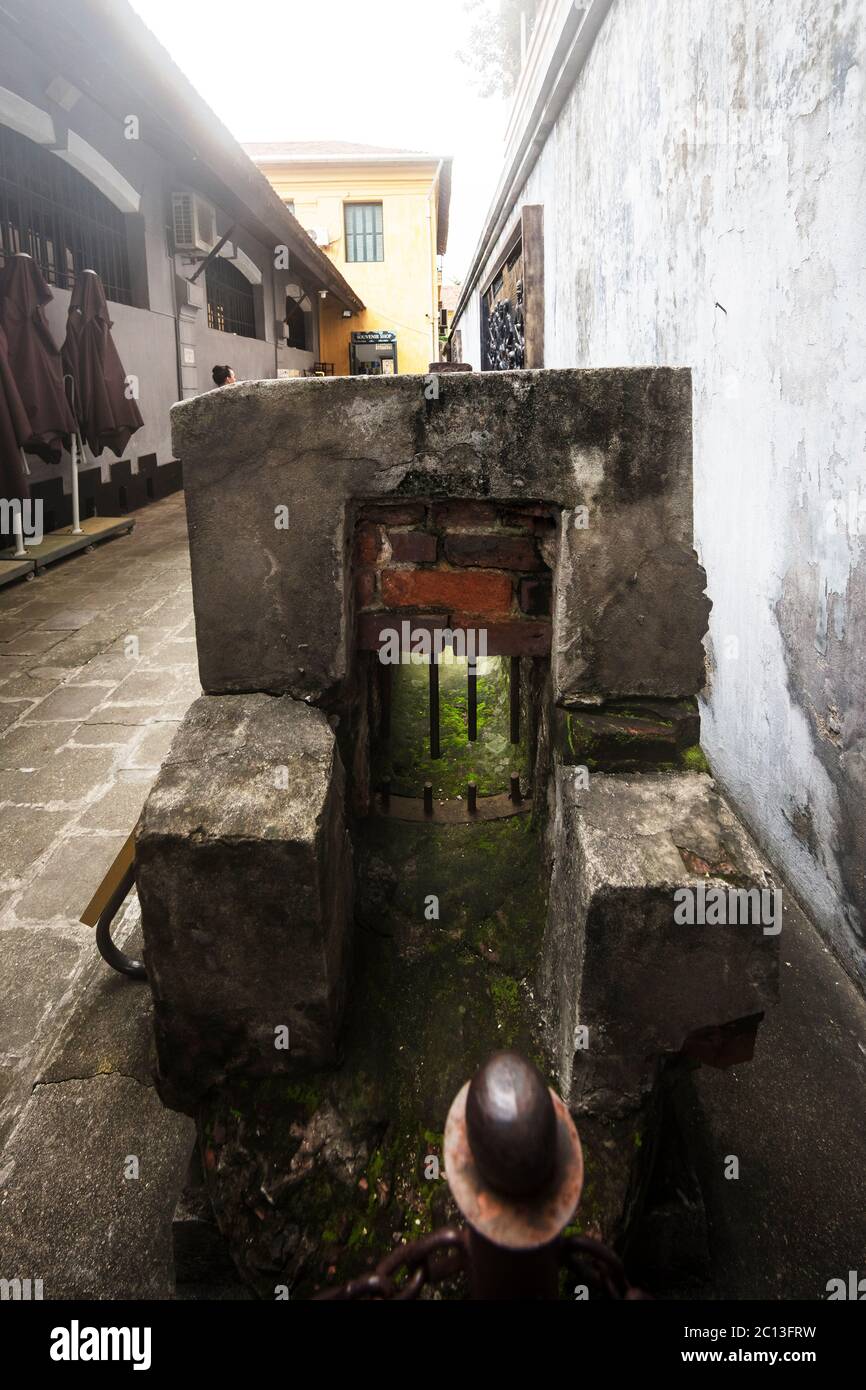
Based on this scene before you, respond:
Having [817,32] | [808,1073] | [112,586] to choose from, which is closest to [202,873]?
[808,1073]

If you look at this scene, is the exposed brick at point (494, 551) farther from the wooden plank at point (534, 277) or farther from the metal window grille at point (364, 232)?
the metal window grille at point (364, 232)

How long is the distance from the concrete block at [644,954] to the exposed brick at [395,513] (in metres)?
0.74

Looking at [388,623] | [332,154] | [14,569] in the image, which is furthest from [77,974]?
Result: [332,154]

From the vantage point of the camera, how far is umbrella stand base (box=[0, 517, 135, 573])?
689 cm

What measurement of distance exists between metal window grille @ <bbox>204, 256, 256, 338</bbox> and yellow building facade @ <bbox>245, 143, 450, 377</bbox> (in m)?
8.09

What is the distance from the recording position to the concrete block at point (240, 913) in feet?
4.63

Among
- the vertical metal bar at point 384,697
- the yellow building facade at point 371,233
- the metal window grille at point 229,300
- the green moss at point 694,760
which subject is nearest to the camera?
the green moss at point 694,760

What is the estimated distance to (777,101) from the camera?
8.29ft

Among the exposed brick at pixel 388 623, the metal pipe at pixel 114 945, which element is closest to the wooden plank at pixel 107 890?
the metal pipe at pixel 114 945

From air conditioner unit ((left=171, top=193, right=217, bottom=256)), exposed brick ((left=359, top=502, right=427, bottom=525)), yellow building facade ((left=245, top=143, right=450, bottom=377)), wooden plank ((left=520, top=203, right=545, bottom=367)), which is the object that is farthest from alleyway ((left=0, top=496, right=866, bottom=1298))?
yellow building facade ((left=245, top=143, right=450, bottom=377))

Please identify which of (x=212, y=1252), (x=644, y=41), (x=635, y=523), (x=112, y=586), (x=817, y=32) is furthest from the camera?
(x=112, y=586)

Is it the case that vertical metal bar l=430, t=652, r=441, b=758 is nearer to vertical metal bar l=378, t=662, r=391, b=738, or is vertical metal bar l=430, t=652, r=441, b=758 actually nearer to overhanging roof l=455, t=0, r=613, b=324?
vertical metal bar l=378, t=662, r=391, b=738

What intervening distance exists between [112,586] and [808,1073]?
606cm
